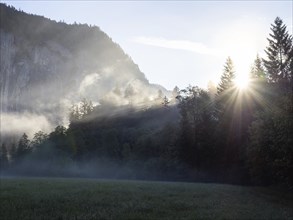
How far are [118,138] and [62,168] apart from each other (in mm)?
33436

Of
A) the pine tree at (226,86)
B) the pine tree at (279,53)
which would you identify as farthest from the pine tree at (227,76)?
the pine tree at (279,53)

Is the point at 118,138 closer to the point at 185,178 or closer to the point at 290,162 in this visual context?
the point at 185,178

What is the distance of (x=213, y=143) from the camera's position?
267 ft

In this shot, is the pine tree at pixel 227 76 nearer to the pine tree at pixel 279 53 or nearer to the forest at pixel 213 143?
the forest at pixel 213 143

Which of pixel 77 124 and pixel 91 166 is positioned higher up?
pixel 77 124

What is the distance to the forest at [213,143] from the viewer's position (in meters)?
44.6

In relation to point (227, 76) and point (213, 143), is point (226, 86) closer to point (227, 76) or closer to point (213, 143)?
point (227, 76)

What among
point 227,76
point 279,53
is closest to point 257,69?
point 227,76

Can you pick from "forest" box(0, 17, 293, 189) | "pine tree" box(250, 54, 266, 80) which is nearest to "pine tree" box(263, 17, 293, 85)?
"forest" box(0, 17, 293, 189)

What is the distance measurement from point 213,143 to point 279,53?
71.7ft

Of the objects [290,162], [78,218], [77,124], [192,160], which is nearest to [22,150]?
[77,124]

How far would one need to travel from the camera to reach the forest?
44.6 metres

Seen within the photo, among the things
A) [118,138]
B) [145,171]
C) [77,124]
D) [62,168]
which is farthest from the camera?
[77,124]

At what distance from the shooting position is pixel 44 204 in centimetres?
2097
